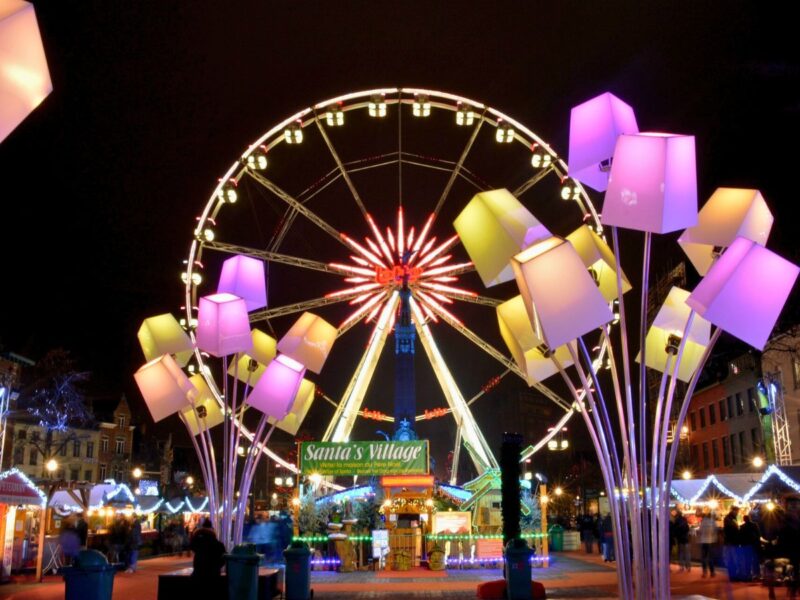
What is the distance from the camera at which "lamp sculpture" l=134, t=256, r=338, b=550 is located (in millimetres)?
13984

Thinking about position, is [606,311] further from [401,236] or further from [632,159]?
[401,236]

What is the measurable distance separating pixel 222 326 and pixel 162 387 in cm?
160

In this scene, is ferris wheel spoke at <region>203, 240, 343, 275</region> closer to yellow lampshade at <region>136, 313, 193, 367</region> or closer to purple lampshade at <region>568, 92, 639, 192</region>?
yellow lampshade at <region>136, 313, 193, 367</region>

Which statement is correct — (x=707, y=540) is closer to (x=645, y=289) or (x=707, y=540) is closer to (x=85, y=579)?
(x=645, y=289)

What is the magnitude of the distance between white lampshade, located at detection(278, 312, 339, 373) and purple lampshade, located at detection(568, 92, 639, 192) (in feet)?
23.0

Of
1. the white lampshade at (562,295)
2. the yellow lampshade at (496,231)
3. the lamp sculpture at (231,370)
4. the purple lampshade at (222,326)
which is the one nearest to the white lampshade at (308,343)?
the lamp sculpture at (231,370)

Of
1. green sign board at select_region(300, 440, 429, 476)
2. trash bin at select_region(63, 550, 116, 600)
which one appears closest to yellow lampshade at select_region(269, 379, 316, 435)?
green sign board at select_region(300, 440, 429, 476)

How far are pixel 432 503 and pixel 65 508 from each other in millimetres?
12006

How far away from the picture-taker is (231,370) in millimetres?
15820

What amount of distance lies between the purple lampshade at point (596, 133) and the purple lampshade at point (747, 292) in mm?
1955

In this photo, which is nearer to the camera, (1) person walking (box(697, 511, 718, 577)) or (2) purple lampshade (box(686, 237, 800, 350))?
(2) purple lampshade (box(686, 237, 800, 350))

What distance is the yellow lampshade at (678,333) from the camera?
10812 millimetres

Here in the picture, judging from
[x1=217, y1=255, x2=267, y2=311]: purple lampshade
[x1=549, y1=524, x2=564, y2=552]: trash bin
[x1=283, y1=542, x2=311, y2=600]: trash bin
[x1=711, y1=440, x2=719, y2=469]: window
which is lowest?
[x1=549, y1=524, x2=564, y2=552]: trash bin

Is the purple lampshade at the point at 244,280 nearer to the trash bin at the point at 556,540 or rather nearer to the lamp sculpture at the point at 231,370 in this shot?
the lamp sculpture at the point at 231,370
